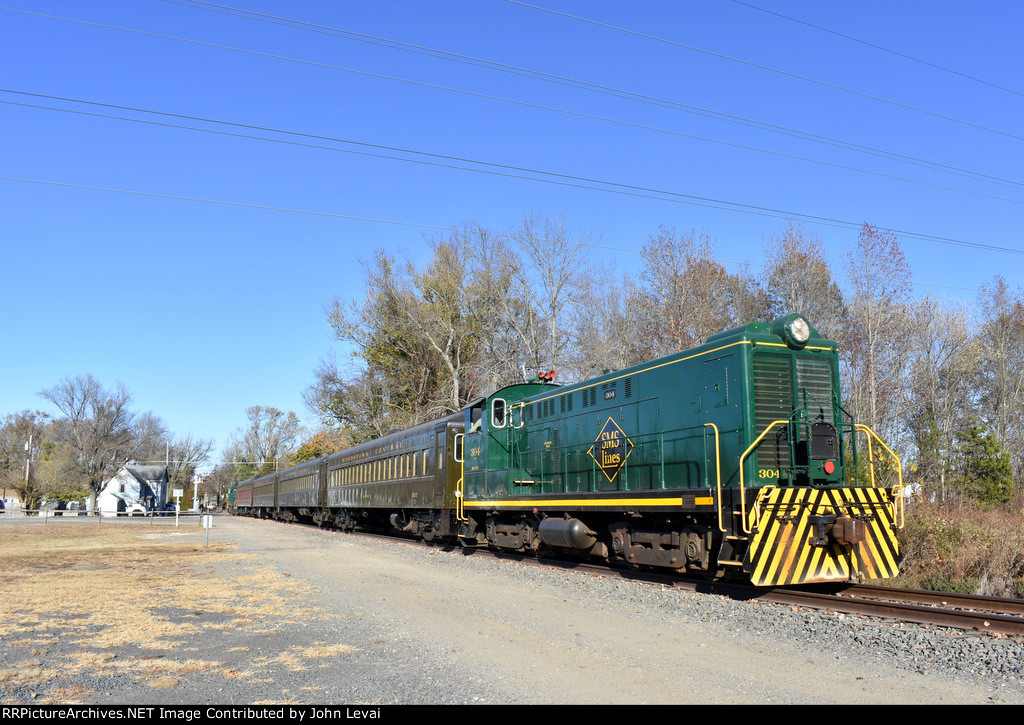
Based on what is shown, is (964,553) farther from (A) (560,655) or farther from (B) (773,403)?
(A) (560,655)

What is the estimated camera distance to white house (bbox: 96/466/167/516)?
83.1 metres

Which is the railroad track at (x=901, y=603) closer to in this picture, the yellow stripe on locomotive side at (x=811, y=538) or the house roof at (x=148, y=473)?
the yellow stripe on locomotive side at (x=811, y=538)

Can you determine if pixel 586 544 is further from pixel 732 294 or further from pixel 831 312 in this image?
pixel 732 294

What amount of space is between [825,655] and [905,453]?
28181mm

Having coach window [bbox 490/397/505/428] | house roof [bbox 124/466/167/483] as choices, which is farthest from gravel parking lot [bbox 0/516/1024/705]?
house roof [bbox 124/466/167/483]

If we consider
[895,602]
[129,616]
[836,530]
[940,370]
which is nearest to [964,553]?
[895,602]

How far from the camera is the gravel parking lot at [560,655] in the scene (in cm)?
555

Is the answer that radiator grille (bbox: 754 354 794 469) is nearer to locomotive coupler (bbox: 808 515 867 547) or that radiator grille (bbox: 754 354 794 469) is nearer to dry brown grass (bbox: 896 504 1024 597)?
locomotive coupler (bbox: 808 515 867 547)

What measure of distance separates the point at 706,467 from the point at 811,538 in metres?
1.77

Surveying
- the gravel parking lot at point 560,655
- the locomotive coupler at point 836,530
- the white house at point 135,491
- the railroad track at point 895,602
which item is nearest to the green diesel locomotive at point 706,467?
the locomotive coupler at point 836,530

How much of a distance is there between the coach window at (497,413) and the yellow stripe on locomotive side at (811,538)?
844 cm

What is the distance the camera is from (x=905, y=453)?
31.1m

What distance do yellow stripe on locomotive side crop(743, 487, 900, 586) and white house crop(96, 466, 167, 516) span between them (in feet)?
278

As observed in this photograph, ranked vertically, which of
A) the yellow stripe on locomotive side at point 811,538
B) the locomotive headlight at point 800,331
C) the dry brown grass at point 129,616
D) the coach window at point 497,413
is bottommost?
the dry brown grass at point 129,616
